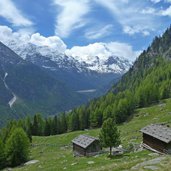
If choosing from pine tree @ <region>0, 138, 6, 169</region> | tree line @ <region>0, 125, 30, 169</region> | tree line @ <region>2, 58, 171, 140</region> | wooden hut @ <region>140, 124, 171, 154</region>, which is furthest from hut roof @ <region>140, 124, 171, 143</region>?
tree line @ <region>2, 58, 171, 140</region>

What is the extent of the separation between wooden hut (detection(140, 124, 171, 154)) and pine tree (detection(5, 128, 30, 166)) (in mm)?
35792

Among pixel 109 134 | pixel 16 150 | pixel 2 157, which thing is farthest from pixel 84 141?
pixel 2 157

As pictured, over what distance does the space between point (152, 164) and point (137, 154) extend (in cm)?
2276

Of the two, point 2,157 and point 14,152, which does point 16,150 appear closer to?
point 14,152

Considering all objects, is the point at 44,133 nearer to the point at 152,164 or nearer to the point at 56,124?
the point at 56,124

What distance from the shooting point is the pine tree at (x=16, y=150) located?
3634 inches

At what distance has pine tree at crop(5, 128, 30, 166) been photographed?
303 ft

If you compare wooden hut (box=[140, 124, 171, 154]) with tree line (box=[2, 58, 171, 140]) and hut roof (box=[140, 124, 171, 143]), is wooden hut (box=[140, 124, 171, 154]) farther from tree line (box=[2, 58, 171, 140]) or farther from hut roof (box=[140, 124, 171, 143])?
tree line (box=[2, 58, 171, 140])

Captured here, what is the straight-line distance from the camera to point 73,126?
160250 millimetres

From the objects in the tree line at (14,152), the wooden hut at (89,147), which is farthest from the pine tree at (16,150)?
the wooden hut at (89,147)

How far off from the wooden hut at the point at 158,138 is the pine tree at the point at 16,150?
3579 cm

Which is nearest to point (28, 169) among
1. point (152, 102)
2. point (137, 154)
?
point (137, 154)

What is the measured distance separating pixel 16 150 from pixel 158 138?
4245 centimetres

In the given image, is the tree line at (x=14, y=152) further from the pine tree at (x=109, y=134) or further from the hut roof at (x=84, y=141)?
the pine tree at (x=109, y=134)
